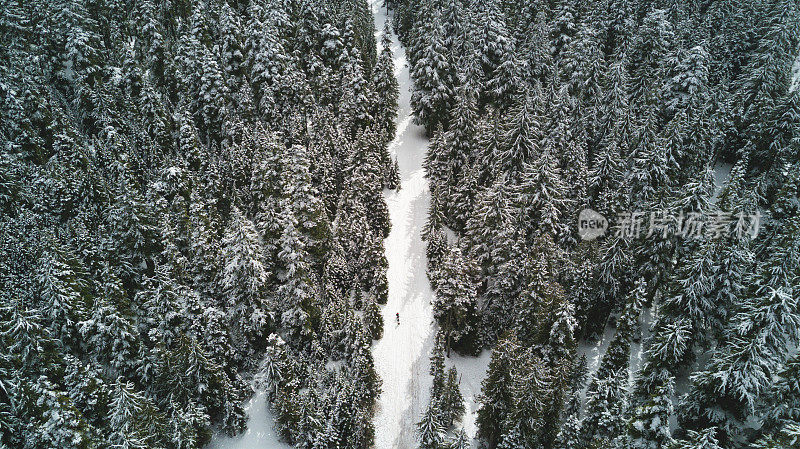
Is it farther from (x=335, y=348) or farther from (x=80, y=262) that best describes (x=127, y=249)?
(x=335, y=348)

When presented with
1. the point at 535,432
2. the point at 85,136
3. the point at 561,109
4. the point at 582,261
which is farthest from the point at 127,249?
the point at 561,109

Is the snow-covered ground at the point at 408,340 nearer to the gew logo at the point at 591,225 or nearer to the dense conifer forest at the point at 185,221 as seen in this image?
the dense conifer forest at the point at 185,221

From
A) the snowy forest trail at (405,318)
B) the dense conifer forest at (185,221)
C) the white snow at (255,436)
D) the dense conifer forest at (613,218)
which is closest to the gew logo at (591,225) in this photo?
the dense conifer forest at (613,218)

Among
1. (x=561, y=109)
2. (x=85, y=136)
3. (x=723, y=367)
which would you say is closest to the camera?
(x=723, y=367)

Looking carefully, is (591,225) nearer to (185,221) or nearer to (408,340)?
(408,340)

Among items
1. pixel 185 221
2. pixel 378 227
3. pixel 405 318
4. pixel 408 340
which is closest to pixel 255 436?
pixel 408 340

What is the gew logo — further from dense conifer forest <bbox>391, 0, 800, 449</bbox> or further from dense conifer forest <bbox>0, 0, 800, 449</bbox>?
dense conifer forest <bbox>391, 0, 800, 449</bbox>
